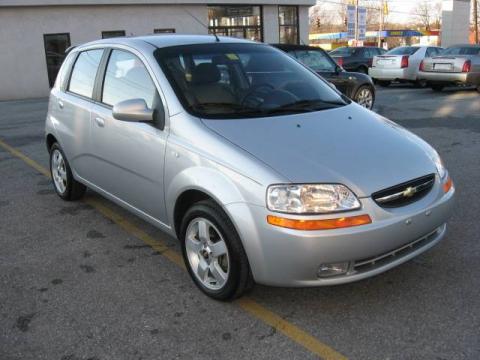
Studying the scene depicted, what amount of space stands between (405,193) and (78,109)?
3136 millimetres

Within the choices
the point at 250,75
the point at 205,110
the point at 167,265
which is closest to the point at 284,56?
the point at 250,75

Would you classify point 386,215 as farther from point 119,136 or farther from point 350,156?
point 119,136

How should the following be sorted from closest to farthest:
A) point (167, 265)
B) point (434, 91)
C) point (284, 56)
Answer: point (167, 265) < point (284, 56) < point (434, 91)

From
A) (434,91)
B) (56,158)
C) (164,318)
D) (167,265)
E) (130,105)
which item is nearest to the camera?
(164,318)

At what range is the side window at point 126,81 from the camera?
4055mm

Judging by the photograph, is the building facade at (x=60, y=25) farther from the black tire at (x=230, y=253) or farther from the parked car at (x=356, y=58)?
the black tire at (x=230, y=253)

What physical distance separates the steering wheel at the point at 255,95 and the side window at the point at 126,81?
679 mm

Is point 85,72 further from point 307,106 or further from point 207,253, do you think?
point 207,253

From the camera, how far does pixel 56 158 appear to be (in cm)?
581

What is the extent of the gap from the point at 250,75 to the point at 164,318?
2.03 meters

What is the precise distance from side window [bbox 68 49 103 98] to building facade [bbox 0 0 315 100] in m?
15.0

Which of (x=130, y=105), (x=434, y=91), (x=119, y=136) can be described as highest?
(x=130, y=105)

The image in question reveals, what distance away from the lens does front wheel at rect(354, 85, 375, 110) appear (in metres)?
11.0

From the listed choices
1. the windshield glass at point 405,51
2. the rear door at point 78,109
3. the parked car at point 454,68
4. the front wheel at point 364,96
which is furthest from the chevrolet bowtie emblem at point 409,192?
the windshield glass at point 405,51
